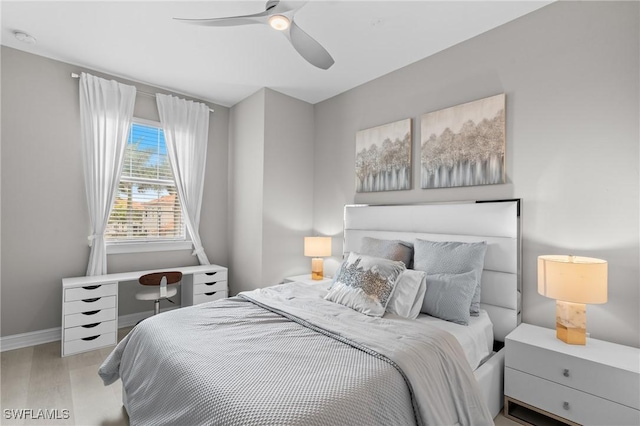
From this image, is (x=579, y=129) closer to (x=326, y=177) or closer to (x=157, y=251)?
(x=326, y=177)

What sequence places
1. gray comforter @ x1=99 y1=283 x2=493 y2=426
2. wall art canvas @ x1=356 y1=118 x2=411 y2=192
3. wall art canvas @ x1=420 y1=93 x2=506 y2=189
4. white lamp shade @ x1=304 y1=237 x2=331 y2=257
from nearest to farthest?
gray comforter @ x1=99 y1=283 x2=493 y2=426 → wall art canvas @ x1=420 y1=93 x2=506 y2=189 → wall art canvas @ x1=356 y1=118 x2=411 y2=192 → white lamp shade @ x1=304 y1=237 x2=331 y2=257

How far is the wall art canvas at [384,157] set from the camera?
306cm

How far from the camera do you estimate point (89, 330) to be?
288 cm

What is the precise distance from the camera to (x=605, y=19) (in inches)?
78.0

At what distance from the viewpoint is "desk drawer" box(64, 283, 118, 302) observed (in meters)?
2.79

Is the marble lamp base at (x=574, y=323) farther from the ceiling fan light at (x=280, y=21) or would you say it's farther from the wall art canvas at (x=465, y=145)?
the ceiling fan light at (x=280, y=21)

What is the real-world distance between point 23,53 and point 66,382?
2995 mm

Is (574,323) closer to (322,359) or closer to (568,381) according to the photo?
(568,381)

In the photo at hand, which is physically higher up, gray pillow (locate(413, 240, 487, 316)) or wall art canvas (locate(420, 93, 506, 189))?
wall art canvas (locate(420, 93, 506, 189))

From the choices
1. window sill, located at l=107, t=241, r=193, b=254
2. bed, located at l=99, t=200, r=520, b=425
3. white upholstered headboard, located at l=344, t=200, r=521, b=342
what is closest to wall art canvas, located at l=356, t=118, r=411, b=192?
white upholstered headboard, located at l=344, t=200, r=521, b=342

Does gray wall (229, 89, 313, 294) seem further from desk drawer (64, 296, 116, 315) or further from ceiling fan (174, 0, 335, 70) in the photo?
ceiling fan (174, 0, 335, 70)

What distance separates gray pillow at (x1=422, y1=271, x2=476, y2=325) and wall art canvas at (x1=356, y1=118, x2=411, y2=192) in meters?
1.17

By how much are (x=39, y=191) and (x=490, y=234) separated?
410 cm

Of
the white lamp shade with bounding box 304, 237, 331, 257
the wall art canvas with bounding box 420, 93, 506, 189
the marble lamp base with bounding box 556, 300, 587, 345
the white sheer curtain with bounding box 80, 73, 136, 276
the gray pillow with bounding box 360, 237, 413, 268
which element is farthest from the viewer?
the white lamp shade with bounding box 304, 237, 331, 257
